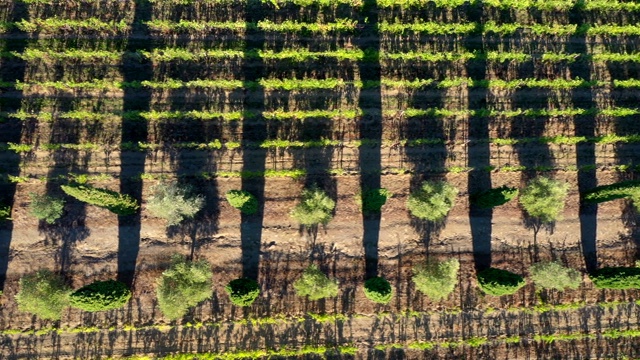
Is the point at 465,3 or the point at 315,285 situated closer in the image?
the point at 315,285

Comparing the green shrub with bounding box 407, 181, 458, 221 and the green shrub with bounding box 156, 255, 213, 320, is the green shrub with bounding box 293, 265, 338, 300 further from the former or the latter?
the green shrub with bounding box 407, 181, 458, 221

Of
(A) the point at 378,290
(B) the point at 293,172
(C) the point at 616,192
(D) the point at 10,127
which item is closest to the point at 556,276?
(C) the point at 616,192

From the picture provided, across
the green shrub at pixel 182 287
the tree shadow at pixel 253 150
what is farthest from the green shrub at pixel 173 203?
the tree shadow at pixel 253 150

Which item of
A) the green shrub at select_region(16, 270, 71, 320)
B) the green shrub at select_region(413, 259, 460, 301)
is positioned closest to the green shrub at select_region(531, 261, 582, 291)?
the green shrub at select_region(413, 259, 460, 301)

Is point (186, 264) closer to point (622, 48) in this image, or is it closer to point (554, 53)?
point (554, 53)

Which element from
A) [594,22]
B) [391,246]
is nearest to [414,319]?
[391,246]

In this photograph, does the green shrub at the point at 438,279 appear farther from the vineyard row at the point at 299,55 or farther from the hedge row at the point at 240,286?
the vineyard row at the point at 299,55

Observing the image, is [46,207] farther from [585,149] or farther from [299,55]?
[585,149]
